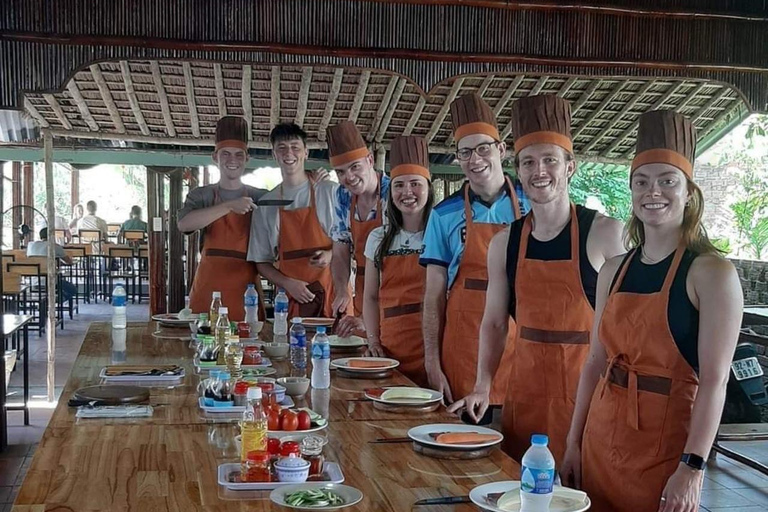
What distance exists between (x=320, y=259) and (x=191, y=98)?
11.5 feet

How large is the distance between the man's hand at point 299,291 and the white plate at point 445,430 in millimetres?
2531

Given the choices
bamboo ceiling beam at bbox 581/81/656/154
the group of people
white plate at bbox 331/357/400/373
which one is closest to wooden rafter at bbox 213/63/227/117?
the group of people

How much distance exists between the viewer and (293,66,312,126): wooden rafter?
7.32 meters

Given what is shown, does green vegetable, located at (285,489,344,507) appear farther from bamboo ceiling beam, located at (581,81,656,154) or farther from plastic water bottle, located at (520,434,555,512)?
bamboo ceiling beam, located at (581,81,656,154)

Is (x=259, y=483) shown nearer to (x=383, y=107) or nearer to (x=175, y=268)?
(x=383, y=107)

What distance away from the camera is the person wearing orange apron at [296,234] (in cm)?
493

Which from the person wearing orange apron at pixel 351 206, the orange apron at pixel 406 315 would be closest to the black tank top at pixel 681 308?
the orange apron at pixel 406 315

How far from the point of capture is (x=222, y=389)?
2.67 meters

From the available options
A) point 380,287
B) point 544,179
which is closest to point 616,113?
point 380,287

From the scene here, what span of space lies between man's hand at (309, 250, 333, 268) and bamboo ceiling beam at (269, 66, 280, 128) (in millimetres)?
2692

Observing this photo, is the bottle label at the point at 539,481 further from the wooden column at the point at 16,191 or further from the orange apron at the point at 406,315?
the wooden column at the point at 16,191

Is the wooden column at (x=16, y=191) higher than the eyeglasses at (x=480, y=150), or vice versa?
the wooden column at (x=16, y=191)

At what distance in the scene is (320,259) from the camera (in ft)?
16.2

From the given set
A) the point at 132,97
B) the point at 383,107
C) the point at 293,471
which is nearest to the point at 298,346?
the point at 293,471
